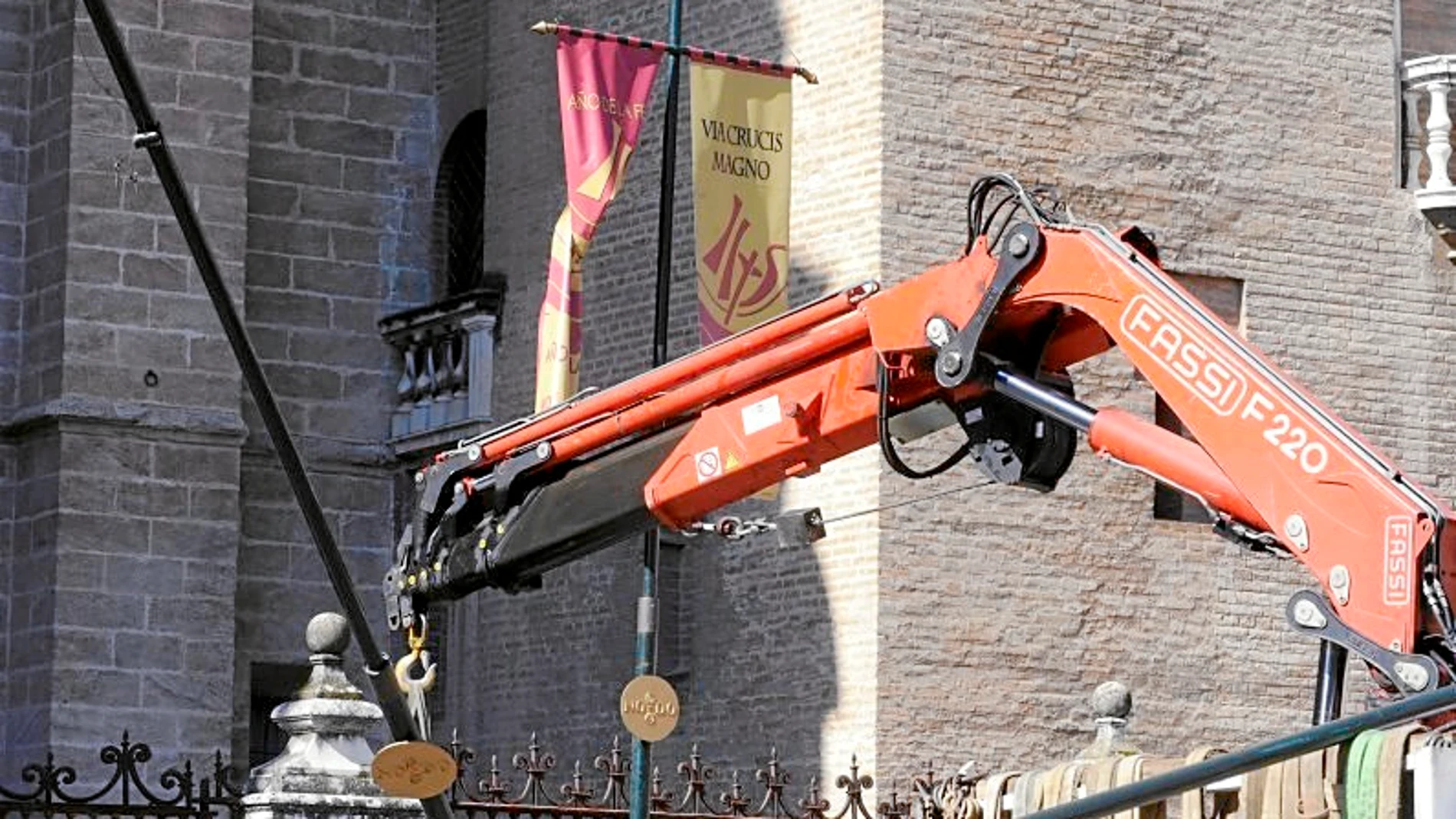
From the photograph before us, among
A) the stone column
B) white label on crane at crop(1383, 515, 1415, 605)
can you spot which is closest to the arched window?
the stone column

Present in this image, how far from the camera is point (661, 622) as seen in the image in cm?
2364

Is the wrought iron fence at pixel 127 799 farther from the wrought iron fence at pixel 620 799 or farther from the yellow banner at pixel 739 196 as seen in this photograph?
the yellow banner at pixel 739 196

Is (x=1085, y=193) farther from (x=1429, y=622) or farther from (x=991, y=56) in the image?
(x=1429, y=622)

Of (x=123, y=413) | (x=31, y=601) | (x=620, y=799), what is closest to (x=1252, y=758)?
(x=620, y=799)

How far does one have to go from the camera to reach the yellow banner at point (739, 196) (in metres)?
19.7

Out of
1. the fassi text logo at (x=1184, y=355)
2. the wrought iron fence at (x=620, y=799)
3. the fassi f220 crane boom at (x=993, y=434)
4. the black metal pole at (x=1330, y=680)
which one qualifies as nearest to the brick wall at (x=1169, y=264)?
the wrought iron fence at (x=620, y=799)

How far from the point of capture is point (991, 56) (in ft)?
75.0

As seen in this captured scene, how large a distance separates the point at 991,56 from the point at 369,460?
5651 millimetres

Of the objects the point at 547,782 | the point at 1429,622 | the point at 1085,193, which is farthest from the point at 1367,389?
the point at 1429,622

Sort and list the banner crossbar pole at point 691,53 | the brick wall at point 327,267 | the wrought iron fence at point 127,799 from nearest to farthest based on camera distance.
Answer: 1. the wrought iron fence at point 127,799
2. the banner crossbar pole at point 691,53
3. the brick wall at point 327,267

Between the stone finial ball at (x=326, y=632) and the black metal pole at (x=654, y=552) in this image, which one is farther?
the black metal pole at (x=654, y=552)

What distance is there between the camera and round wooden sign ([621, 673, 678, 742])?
15.7m

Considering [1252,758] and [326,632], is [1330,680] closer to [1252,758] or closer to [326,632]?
[1252,758]

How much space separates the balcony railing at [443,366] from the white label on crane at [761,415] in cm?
1180
